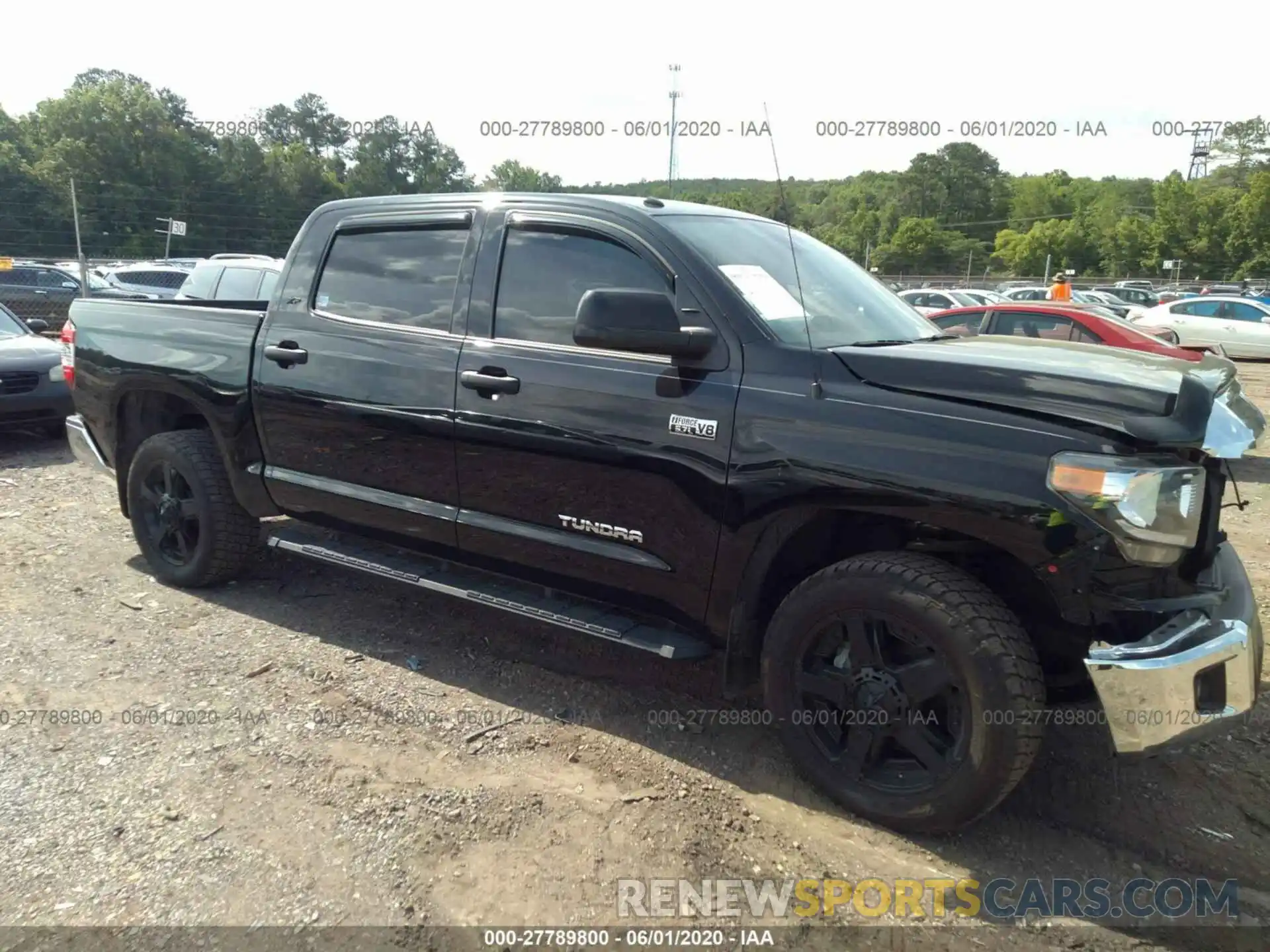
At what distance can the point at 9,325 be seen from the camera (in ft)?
29.6

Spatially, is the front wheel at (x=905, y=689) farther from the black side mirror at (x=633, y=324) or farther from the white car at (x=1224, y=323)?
the white car at (x=1224, y=323)

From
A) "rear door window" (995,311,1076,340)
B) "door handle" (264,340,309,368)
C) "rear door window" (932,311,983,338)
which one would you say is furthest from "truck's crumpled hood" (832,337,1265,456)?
"rear door window" (932,311,983,338)

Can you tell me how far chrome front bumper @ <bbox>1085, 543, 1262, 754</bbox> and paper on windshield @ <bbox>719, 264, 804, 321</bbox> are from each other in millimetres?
1475

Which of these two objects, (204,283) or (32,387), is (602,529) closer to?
(32,387)

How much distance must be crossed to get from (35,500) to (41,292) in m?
13.2

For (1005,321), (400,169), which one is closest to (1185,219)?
(400,169)

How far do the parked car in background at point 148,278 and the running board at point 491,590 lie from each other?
1628 centimetres

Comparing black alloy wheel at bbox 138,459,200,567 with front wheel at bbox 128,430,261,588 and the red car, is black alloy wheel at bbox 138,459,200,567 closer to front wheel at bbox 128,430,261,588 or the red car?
front wheel at bbox 128,430,261,588

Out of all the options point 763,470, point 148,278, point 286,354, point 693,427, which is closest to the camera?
point 763,470

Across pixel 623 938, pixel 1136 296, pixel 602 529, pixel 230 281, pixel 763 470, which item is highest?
pixel 1136 296

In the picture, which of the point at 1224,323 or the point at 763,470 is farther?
the point at 1224,323

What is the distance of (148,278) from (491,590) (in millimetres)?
18546

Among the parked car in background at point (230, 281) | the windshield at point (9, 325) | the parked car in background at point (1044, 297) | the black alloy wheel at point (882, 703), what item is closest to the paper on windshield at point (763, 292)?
the black alloy wheel at point (882, 703)

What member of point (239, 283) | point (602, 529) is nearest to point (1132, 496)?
point (602, 529)
